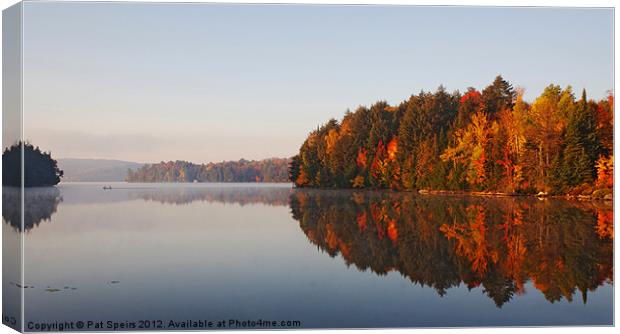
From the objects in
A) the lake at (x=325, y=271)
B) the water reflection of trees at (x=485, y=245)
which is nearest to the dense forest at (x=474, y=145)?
the water reflection of trees at (x=485, y=245)

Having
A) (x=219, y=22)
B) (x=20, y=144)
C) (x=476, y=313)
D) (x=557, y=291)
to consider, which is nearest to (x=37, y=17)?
(x=20, y=144)

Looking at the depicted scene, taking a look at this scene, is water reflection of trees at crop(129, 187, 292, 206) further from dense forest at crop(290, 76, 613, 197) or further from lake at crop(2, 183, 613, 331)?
lake at crop(2, 183, 613, 331)

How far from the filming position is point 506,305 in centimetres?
1173

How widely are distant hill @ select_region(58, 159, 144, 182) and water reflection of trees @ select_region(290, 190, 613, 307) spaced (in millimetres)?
5835

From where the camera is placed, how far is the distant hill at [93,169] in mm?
15258

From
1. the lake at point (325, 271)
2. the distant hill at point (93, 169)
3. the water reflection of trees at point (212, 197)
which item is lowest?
the lake at point (325, 271)

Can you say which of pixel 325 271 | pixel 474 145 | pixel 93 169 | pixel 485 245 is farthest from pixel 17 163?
pixel 474 145

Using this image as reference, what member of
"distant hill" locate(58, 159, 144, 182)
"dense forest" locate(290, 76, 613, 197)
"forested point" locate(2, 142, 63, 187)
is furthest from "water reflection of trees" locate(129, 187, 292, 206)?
"forested point" locate(2, 142, 63, 187)

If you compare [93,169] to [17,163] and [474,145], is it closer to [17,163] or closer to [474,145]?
[17,163]

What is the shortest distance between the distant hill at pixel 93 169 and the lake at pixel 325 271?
106 centimetres

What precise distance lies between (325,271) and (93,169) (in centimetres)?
619

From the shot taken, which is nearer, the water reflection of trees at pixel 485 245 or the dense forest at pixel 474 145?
the water reflection of trees at pixel 485 245

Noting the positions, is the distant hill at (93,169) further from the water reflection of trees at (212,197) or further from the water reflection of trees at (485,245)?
the water reflection of trees at (212,197)

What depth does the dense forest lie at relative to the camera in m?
20.8
